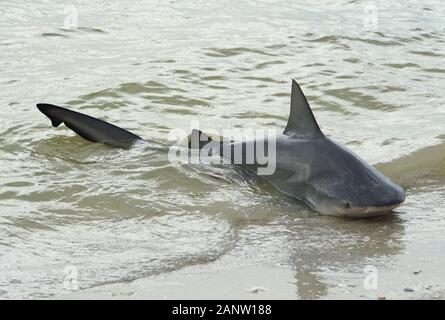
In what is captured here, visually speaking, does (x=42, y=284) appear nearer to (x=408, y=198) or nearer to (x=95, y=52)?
(x=408, y=198)

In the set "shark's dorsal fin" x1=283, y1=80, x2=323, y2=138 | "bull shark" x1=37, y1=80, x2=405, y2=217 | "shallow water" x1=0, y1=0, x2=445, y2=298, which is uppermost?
"shark's dorsal fin" x1=283, y1=80, x2=323, y2=138

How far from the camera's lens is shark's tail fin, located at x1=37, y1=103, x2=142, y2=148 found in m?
6.71

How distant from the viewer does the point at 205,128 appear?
7.73 metres

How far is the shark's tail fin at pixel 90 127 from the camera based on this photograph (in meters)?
6.71

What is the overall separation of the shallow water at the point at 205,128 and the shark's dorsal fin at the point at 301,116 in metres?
0.48

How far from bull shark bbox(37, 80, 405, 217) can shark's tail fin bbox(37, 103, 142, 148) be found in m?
1.04

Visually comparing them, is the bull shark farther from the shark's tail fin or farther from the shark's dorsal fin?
the shark's tail fin

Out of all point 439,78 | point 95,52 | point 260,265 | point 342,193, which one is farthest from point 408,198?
point 95,52

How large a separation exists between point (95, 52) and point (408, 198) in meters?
5.14

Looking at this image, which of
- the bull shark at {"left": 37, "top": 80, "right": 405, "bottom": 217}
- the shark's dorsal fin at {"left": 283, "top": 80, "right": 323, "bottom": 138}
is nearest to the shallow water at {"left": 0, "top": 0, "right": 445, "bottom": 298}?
Result: the bull shark at {"left": 37, "top": 80, "right": 405, "bottom": 217}

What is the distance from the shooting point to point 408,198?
589 centimetres

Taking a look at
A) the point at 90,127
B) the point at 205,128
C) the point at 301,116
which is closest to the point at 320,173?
the point at 301,116

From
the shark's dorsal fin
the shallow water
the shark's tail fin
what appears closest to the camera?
the shallow water

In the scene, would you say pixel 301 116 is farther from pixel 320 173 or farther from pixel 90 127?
pixel 90 127
